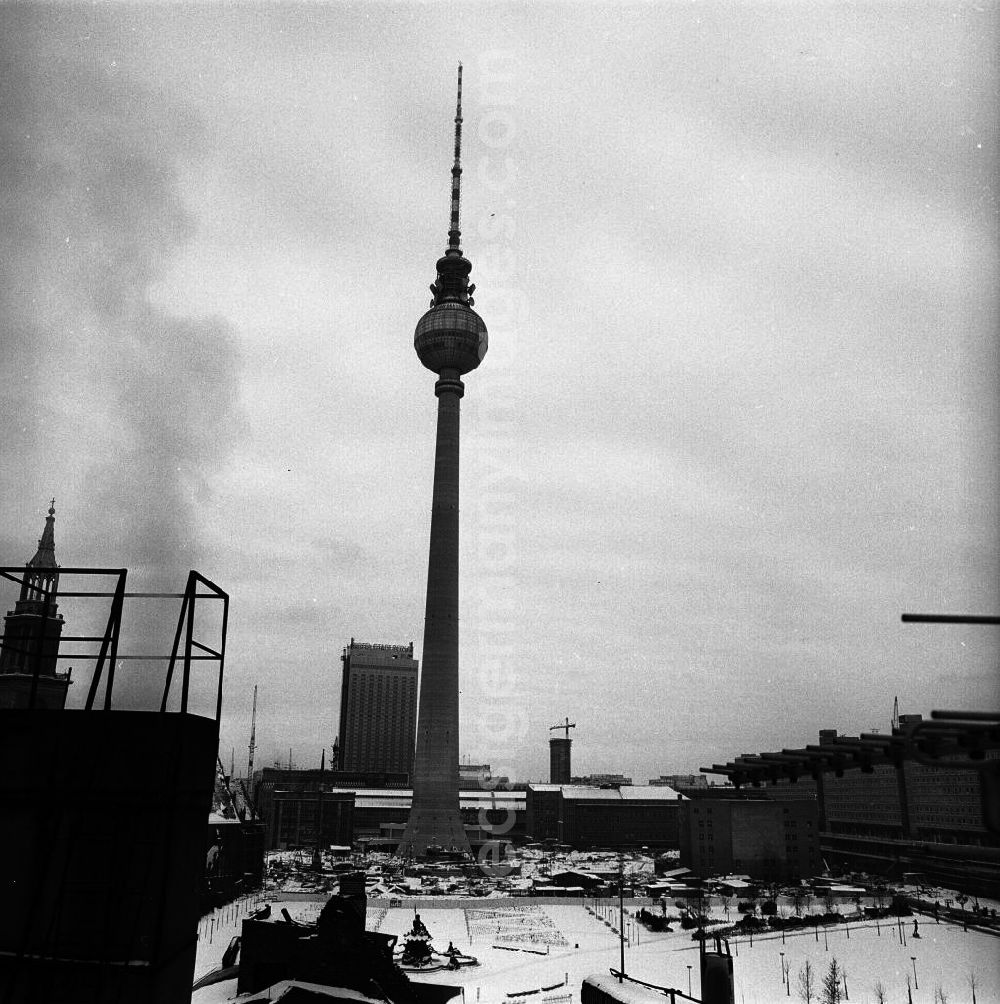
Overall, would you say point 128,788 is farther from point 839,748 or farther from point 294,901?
point 294,901

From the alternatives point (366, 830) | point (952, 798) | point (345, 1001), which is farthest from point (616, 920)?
point (366, 830)

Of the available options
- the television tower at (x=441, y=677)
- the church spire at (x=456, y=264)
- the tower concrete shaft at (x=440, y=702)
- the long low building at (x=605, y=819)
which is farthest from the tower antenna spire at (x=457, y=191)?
the long low building at (x=605, y=819)

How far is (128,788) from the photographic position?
9016mm

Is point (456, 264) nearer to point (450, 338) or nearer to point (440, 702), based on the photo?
point (450, 338)

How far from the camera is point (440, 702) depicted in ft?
289

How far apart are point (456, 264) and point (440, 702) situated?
54.8 m

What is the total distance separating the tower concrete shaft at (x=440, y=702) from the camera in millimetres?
87062

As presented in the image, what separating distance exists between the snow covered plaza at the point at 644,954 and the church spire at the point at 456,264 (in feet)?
246

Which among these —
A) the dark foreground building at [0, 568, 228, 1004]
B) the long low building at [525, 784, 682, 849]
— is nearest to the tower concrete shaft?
the long low building at [525, 784, 682, 849]

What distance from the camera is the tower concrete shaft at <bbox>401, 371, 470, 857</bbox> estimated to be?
286ft

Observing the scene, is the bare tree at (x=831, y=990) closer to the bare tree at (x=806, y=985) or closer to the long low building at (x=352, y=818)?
the bare tree at (x=806, y=985)

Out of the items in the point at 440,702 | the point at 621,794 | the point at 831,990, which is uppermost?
the point at 440,702

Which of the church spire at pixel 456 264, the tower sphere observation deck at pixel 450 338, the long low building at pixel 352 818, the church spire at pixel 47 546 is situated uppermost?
the church spire at pixel 456 264

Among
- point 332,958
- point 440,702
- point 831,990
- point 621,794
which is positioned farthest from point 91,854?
point 621,794
